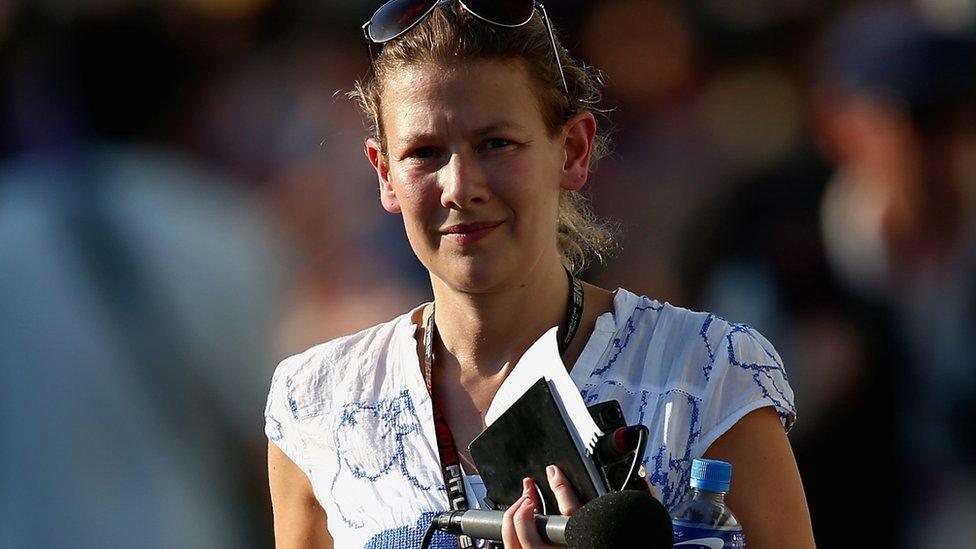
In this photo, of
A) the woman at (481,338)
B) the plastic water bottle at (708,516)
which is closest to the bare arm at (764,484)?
the woman at (481,338)

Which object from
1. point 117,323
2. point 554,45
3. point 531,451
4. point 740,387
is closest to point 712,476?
point 531,451

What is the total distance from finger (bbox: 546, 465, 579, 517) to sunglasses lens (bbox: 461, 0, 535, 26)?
0.82 meters

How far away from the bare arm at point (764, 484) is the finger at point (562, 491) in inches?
19.8

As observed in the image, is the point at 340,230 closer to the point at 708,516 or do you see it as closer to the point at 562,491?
the point at 708,516

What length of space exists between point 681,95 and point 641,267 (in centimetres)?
54

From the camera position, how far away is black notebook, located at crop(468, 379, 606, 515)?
1.53 m

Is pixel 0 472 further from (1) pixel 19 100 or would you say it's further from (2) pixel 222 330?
(1) pixel 19 100

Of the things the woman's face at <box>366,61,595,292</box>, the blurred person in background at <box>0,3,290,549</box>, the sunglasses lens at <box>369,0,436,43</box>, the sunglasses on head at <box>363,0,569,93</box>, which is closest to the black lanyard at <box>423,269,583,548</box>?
the woman's face at <box>366,61,595,292</box>

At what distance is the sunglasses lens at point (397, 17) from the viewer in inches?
85.1

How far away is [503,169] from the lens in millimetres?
2027

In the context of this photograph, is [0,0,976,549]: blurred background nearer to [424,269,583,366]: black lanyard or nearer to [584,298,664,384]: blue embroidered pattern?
[424,269,583,366]: black lanyard

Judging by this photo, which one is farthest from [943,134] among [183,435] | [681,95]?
[183,435]

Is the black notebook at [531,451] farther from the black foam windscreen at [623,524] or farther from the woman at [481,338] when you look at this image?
the woman at [481,338]

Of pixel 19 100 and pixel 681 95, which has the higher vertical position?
pixel 19 100
